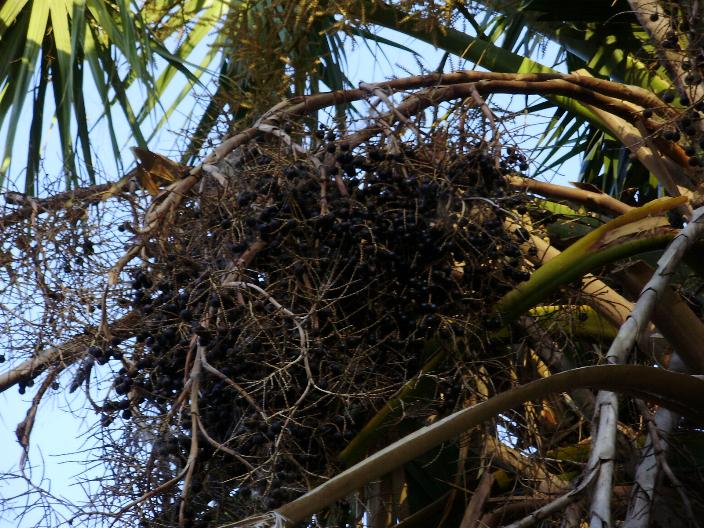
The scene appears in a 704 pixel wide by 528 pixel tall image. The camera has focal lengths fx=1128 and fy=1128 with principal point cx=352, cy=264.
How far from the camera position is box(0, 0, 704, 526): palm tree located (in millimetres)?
1923

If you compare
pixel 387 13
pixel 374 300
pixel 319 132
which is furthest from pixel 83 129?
pixel 374 300

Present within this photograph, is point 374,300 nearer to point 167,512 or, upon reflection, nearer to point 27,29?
point 167,512

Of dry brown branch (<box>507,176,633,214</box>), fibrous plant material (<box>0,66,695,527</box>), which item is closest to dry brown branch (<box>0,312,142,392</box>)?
fibrous plant material (<box>0,66,695,527</box>)

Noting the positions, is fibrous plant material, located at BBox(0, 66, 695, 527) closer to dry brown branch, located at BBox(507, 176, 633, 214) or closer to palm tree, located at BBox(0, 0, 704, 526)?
palm tree, located at BBox(0, 0, 704, 526)

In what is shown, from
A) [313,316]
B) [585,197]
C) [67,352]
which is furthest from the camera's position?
[585,197]

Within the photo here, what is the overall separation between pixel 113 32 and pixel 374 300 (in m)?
1.66

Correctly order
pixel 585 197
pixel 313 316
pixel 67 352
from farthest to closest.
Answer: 1. pixel 585 197
2. pixel 67 352
3. pixel 313 316

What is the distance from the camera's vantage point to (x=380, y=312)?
2061 mm

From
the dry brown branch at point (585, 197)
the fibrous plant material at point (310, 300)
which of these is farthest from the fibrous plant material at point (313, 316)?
the dry brown branch at point (585, 197)

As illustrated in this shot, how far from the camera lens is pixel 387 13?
330 cm

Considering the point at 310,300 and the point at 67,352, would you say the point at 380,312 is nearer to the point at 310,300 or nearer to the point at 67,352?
the point at 310,300

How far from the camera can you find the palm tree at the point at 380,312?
75.7 inches

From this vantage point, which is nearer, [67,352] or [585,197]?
[67,352]

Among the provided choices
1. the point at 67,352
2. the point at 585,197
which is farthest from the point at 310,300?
the point at 585,197
